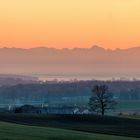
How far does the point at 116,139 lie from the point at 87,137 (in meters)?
2.66

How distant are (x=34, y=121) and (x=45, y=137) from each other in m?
36.8

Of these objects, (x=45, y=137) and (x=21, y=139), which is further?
(x=45, y=137)

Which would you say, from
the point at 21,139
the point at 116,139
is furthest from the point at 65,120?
the point at 21,139

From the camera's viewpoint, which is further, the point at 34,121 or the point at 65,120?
the point at 65,120

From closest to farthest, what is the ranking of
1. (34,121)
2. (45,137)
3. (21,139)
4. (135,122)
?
(21,139)
(45,137)
(34,121)
(135,122)

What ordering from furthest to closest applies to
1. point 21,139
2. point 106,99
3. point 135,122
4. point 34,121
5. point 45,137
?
point 106,99, point 135,122, point 34,121, point 45,137, point 21,139

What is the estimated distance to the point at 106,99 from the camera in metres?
135

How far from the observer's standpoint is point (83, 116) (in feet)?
370

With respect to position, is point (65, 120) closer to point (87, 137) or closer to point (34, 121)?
point (34, 121)

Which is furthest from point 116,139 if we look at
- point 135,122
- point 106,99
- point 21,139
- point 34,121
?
point 106,99

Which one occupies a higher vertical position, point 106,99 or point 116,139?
point 106,99

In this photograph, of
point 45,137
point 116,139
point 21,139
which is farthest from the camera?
point 116,139

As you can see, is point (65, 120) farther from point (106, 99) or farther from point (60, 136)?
point (60, 136)

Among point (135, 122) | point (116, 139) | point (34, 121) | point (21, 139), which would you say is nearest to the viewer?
point (21, 139)
